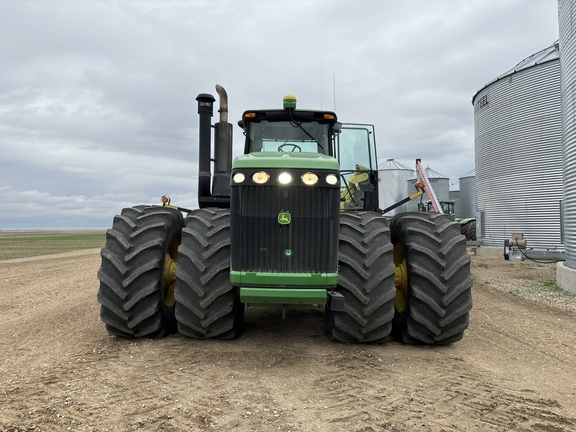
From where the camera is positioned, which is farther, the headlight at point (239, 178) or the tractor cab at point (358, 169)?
the tractor cab at point (358, 169)

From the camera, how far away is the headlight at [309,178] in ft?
13.7

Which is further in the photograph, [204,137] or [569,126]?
[569,126]

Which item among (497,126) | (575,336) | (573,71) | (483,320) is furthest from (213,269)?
(497,126)

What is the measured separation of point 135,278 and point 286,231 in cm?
173

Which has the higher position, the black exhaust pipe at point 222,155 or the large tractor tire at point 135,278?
the black exhaust pipe at point 222,155

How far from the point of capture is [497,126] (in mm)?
17703

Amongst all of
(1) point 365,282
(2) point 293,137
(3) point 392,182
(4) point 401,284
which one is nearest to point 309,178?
(1) point 365,282

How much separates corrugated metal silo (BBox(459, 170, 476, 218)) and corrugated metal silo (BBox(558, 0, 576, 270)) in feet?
56.4

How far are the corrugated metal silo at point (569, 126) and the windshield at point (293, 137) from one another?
7.91 m

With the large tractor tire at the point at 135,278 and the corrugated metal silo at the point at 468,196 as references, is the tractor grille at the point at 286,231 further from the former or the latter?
the corrugated metal silo at the point at 468,196

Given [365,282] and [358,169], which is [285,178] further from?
[358,169]

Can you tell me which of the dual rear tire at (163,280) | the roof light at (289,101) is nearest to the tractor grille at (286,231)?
the dual rear tire at (163,280)

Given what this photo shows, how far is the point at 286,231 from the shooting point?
4.22m

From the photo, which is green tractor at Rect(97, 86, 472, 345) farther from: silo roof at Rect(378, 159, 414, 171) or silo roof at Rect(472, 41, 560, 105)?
silo roof at Rect(378, 159, 414, 171)
